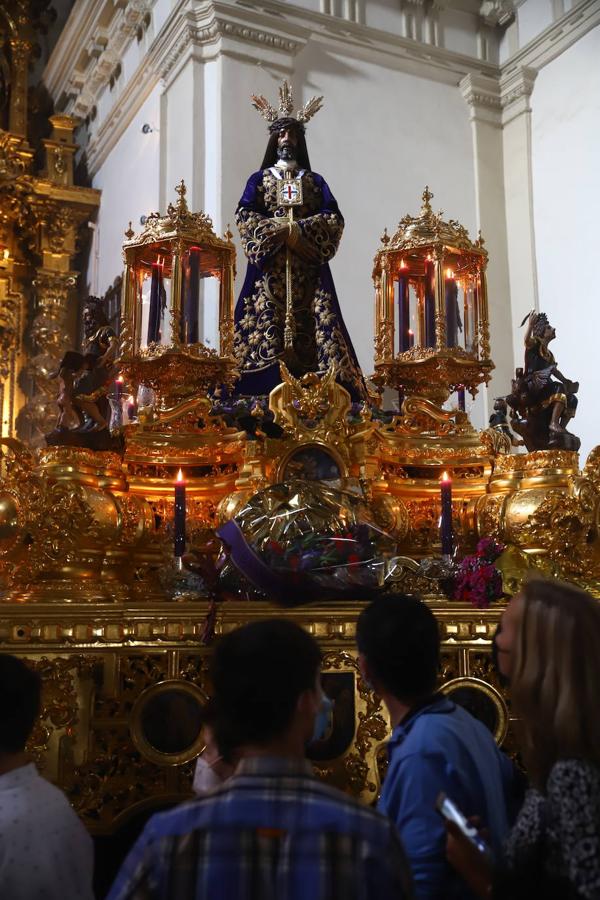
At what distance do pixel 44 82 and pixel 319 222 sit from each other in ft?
30.1

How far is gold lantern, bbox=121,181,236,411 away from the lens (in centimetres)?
524

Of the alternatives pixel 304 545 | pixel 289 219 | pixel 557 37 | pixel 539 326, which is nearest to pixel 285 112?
pixel 289 219

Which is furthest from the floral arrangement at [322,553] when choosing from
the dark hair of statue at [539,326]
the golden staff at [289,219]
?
the golden staff at [289,219]

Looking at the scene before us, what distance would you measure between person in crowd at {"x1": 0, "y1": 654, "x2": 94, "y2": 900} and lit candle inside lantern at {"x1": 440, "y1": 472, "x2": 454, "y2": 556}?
2.43 m

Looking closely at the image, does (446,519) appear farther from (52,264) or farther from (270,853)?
(52,264)

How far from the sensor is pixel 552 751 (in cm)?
177

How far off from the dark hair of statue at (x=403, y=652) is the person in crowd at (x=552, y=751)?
0.72ft

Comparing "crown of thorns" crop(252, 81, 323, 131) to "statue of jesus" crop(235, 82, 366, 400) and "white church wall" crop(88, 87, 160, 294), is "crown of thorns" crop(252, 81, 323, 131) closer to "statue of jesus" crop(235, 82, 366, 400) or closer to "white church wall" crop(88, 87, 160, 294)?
"statue of jesus" crop(235, 82, 366, 400)

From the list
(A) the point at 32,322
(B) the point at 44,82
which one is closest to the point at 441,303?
(A) the point at 32,322

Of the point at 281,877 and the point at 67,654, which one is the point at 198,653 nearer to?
the point at 67,654

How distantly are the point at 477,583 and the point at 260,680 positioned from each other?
2.32 m

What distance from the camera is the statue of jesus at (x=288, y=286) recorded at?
231 inches

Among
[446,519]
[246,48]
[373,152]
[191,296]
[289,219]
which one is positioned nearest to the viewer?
[446,519]

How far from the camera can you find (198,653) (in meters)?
3.53
